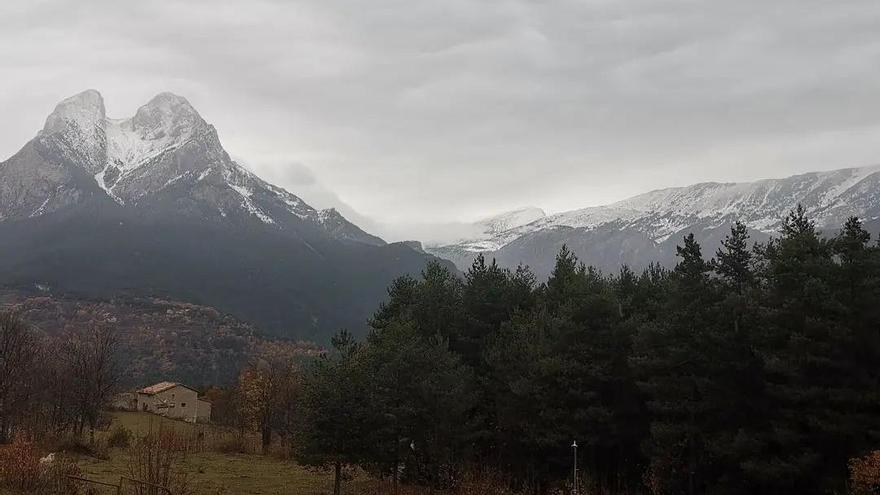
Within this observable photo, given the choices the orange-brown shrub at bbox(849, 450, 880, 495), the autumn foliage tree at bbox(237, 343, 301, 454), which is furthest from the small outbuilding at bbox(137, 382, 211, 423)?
the orange-brown shrub at bbox(849, 450, 880, 495)

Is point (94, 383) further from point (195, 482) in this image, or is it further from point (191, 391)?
point (191, 391)

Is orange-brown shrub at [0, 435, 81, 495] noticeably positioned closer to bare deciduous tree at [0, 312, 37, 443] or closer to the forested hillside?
the forested hillside

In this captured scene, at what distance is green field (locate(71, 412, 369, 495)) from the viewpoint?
28.0 meters

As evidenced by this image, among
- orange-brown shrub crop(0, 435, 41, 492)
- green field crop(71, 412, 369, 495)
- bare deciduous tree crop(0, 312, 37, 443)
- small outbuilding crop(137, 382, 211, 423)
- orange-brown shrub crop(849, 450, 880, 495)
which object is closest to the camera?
orange-brown shrub crop(849, 450, 880, 495)

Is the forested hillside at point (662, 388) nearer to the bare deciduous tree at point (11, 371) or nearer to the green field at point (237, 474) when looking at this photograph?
the green field at point (237, 474)

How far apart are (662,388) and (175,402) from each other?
7335cm

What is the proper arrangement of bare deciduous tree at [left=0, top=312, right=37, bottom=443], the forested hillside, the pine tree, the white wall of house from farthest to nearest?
the white wall of house < bare deciduous tree at [left=0, top=312, right=37, bottom=443] < the pine tree < the forested hillside

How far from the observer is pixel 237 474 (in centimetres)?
3381

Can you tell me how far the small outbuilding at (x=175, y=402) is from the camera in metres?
83.1

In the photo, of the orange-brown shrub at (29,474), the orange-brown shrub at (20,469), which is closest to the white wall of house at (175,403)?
the orange-brown shrub at (29,474)

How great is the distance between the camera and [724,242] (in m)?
28.6

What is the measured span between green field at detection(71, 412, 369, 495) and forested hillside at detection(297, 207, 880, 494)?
3631mm

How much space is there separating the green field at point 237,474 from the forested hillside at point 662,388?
11.9 feet

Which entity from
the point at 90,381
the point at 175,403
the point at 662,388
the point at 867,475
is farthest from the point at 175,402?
the point at 867,475
